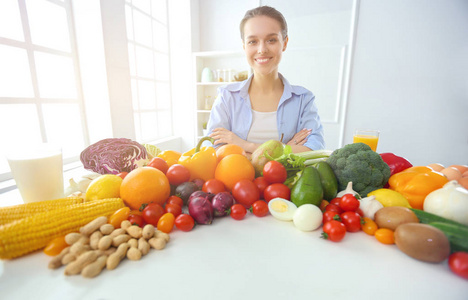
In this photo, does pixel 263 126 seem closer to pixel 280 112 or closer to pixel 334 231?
pixel 280 112

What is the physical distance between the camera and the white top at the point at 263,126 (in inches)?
57.9

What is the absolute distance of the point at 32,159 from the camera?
0.60 meters

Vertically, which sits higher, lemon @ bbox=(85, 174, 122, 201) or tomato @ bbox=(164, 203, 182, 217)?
lemon @ bbox=(85, 174, 122, 201)

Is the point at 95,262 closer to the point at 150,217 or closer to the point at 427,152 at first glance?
the point at 150,217

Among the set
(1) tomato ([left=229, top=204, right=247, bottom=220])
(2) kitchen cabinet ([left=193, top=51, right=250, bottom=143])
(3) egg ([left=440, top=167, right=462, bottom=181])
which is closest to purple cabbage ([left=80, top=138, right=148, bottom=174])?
(1) tomato ([left=229, top=204, right=247, bottom=220])

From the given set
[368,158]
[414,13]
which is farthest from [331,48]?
[368,158]

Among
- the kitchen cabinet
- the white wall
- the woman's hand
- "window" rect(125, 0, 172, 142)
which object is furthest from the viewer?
the kitchen cabinet

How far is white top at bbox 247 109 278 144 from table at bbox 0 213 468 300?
100 centimetres

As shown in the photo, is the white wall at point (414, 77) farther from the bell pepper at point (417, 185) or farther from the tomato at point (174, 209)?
the tomato at point (174, 209)

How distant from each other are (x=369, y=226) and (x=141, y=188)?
1.94ft

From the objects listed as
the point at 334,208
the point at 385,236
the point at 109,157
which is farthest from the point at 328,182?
the point at 109,157

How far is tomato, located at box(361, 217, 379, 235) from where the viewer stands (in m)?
0.53

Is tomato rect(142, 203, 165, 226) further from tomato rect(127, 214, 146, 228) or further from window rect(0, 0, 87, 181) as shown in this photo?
window rect(0, 0, 87, 181)

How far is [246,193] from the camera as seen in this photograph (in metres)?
0.63
